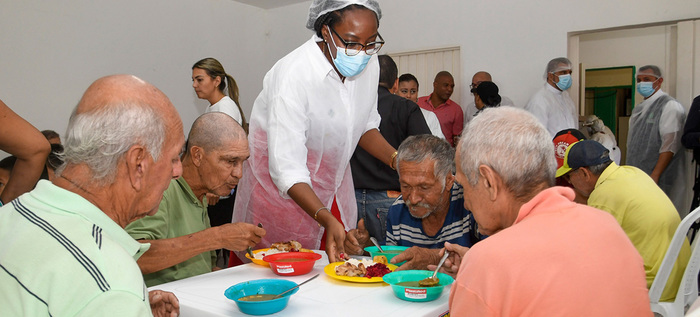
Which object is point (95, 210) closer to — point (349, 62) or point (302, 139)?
point (302, 139)

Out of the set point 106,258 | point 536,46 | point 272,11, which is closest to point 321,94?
point 106,258

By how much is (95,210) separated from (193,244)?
887 mm

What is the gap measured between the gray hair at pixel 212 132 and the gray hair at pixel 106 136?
108 centimetres

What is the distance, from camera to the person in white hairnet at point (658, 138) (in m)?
5.32

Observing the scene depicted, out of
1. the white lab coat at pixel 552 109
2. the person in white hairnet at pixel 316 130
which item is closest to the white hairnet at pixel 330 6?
the person in white hairnet at pixel 316 130

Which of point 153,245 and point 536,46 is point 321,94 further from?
point 536,46

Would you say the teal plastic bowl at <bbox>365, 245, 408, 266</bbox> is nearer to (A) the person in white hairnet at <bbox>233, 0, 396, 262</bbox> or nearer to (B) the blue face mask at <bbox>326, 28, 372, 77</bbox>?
(A) the person in white hairnet at <bbox>233, 0, 396, 262</bbox>

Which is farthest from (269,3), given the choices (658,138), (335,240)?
(335,240)

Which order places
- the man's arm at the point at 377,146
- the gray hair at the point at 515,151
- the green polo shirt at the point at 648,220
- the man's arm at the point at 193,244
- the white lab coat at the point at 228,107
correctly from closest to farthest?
the gray hair at the point at 515,151 < the man's arm at the point at 193,244 < the green polo shirt at the point at 648,220 < the man's arm at the point at 377,146 < the white lab coat at the point at 228,107

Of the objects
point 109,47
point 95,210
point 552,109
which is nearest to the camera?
point 95,210

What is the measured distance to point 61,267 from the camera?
32.9 inches

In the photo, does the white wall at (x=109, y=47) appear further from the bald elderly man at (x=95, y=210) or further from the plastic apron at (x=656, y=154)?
the plastic apron at (x=656, y=154)

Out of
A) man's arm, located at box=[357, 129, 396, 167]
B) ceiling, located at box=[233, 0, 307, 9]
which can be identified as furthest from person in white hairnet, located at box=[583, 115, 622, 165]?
ceiling, located at box=[233, 0, 307, 9]

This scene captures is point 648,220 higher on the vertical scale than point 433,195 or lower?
lower
